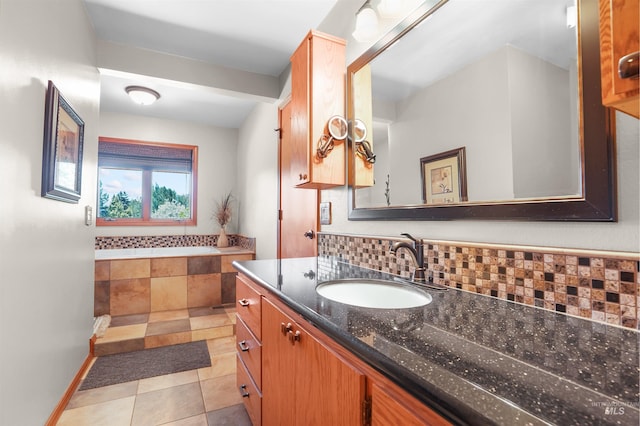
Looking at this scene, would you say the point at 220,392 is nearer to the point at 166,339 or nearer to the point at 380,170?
the point at 166,339

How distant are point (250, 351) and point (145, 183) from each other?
12.1ft

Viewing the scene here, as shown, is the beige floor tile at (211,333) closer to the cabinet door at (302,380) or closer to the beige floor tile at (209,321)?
the beige floor tile at (209,321)

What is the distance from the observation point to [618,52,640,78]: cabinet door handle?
0.43 metres

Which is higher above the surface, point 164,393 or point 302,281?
point 302,281

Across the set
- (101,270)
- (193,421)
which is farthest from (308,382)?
(101,270)

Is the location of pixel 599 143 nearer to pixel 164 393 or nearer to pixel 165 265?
pixel 164 393

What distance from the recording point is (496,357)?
538 millimetres

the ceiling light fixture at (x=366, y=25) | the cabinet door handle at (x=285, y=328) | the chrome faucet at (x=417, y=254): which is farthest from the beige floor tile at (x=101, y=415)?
the ceiling light fixture at (x=366, y=25)

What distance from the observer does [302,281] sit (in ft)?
3.97

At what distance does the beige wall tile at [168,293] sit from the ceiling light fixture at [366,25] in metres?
2.96

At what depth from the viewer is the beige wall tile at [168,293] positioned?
3219 mm

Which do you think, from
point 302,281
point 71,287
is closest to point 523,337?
point 302,281

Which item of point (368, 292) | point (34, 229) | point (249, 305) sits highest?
point (34, 229)

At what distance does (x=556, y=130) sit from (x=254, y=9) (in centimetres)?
204
